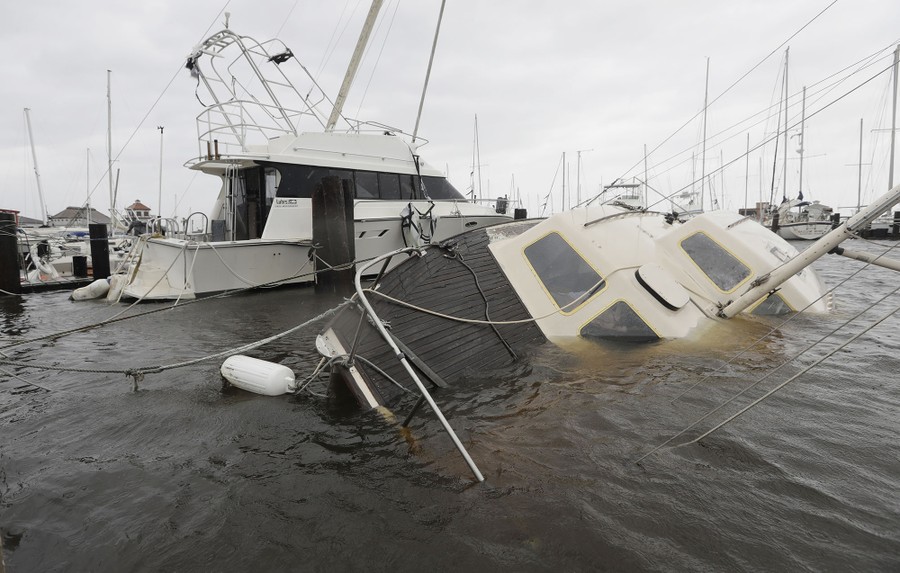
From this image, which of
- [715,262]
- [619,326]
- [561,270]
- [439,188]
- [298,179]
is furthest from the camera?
[439,188]

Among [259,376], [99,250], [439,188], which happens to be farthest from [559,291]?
[99,250]

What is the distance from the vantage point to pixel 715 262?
678cm

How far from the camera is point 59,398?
497cm

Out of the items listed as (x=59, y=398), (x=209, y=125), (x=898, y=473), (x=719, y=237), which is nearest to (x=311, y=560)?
(x=898, y=473)

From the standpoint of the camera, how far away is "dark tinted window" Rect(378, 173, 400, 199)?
1370 centimetres

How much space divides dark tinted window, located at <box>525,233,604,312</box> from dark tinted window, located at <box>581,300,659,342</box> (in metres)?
0.30

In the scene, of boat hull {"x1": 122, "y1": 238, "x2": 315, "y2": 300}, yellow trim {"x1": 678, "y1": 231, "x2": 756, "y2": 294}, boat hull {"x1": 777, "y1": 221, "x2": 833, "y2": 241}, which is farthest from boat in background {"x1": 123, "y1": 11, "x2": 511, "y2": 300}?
boat hull {"x1": 777, "y1": 221, "x2": 833, "y2": 241}

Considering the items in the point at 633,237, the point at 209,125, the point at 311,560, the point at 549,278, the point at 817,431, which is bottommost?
the point at 311,560

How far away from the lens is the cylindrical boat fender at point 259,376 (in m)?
4.61

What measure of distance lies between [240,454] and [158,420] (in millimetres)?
1276

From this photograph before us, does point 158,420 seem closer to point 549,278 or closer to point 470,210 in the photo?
point 549,278

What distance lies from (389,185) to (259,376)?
10010 millimetres

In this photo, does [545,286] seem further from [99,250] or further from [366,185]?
[99,250]

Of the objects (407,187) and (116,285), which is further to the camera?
(407,187)
